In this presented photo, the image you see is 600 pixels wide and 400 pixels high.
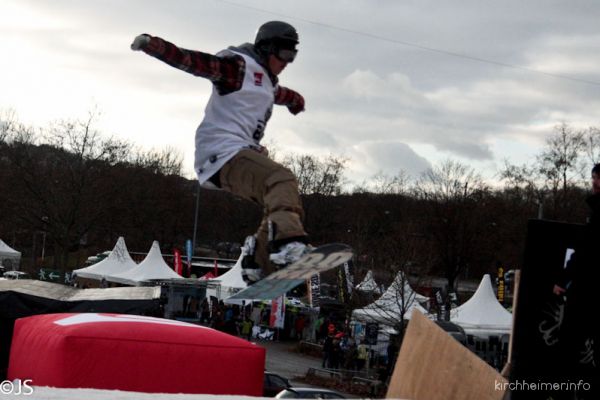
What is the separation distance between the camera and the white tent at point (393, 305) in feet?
80.6

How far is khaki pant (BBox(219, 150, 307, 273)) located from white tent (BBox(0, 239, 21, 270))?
47.5 metres

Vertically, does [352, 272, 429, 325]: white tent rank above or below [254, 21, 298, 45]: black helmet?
below

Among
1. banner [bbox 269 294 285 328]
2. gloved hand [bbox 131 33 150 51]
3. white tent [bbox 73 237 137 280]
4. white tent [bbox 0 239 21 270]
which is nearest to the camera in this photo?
gloved hand [bbox 131 33 150 51]

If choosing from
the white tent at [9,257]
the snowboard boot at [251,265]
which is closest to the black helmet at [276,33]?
the snowboard boot at [251,265]

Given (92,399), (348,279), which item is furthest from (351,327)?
(92,399)

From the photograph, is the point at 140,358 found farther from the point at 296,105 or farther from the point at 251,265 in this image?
the point at 296,105

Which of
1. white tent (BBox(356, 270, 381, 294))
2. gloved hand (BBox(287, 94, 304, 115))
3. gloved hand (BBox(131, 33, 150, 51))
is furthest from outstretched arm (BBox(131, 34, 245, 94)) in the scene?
white tent (BBox(356, 270, 381, 294))

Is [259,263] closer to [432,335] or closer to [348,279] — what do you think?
[432,335]

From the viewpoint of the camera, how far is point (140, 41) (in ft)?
16.2

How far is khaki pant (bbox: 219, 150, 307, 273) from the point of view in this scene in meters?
5.28

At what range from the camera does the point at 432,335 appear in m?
5.57

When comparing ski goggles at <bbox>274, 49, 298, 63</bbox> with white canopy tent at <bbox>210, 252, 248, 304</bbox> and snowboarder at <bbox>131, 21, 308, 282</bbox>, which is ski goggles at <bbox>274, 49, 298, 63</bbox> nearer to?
snowboarder at <bbox>131, 21, 308, 282</bbox>

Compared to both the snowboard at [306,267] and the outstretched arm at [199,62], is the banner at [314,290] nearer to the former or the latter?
the snowboard at [306,267]

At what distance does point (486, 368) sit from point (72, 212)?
30071mm
